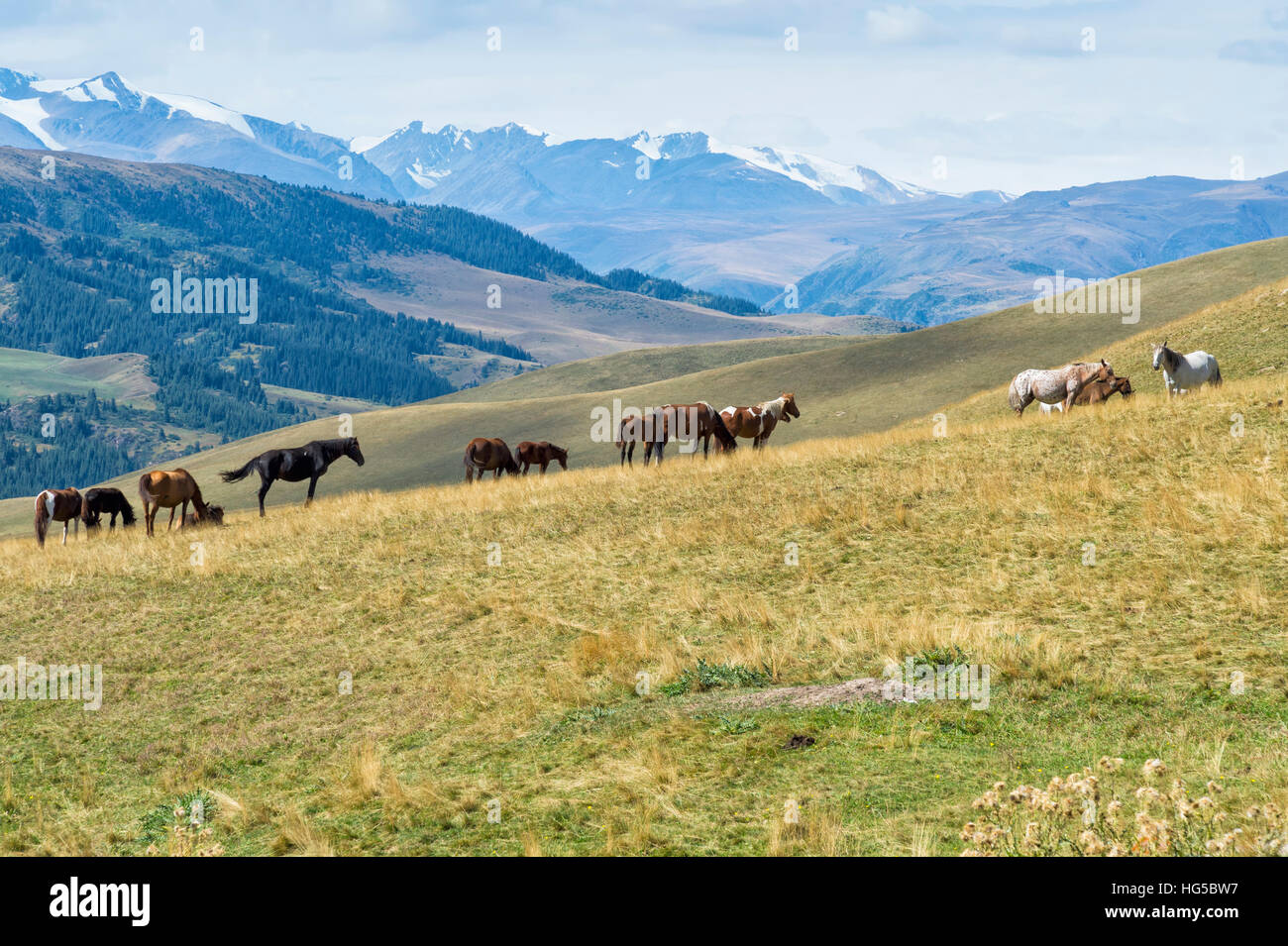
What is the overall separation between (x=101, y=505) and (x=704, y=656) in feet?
84.7

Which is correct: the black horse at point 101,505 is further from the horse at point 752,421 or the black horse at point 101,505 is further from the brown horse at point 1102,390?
the brown horse at point 1102,390

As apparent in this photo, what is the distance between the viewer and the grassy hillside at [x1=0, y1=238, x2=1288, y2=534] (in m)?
73.4

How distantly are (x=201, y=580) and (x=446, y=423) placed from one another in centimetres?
8113

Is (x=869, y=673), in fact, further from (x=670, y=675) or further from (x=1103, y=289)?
(x=1103, y=289)

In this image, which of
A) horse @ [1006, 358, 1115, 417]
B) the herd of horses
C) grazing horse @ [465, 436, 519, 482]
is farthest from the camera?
grazing horse @ [465, 436, 519, 482]

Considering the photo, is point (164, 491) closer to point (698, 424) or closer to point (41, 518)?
point (41, 518)

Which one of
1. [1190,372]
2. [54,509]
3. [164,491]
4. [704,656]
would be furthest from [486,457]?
[704,656]

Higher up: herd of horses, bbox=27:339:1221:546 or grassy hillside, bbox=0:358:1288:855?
herd of horses, bbox=27:339:1221:546

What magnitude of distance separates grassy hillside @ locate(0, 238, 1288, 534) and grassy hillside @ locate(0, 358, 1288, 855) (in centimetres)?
4128

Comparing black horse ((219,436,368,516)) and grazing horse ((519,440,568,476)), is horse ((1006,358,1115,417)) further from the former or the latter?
black horse ((219,436,368,516))

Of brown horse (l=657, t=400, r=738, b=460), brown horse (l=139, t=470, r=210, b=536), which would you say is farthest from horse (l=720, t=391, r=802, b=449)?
brown horse (l=139, t=470, r=210, b=536)

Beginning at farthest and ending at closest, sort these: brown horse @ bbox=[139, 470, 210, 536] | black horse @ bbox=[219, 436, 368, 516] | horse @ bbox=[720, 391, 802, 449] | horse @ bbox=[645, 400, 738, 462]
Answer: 1. horse @ bbox=[720, 391, 802, 449]
2. horse @ bbox=[645, 400, 738, 462]
3. black horse @ bbox=[219, 436, 368, 516]
4. brown horse @ bbox=[139, 470, 210, 536]

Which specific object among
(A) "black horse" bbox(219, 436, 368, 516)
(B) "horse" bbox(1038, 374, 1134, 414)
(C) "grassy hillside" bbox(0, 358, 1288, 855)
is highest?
(B) "horse" bbox(1038, 374, 1134, 414)
